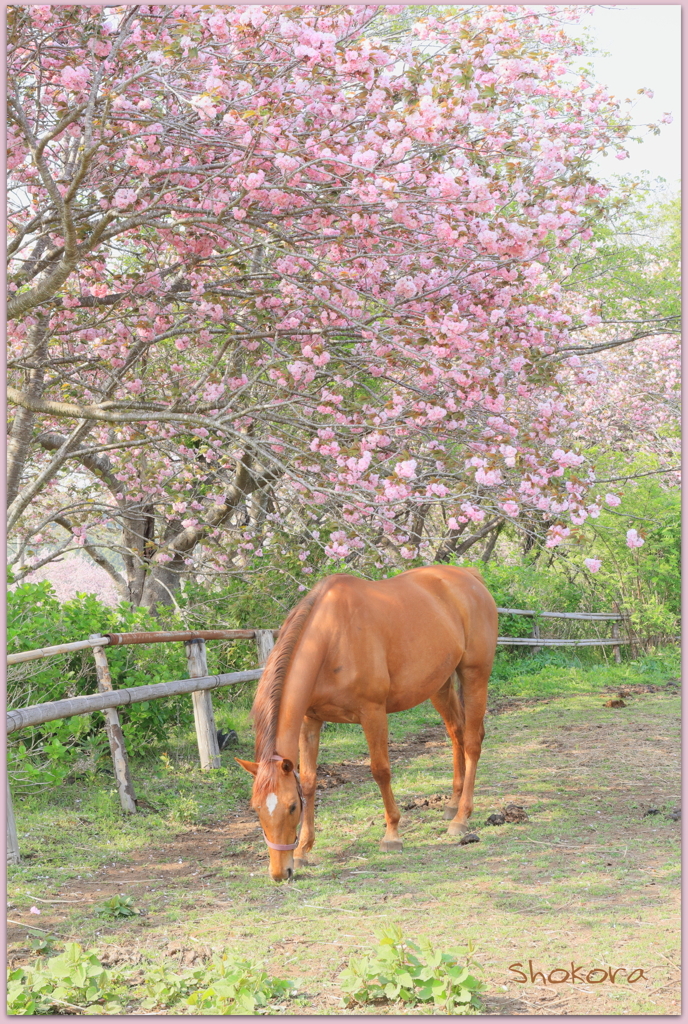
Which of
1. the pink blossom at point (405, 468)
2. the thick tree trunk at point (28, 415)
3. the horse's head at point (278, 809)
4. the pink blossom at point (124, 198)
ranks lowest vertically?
the horse's head at point (278, 809)

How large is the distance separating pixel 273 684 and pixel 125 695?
176cm

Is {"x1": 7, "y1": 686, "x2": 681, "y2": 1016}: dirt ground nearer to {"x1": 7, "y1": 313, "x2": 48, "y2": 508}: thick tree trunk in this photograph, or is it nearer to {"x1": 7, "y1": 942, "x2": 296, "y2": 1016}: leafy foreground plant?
{"x1": 7, "y1": 942, "x2": 296, "y2": 1016}: leafy foreground plant

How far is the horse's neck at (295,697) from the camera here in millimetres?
4176

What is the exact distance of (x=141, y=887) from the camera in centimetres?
446

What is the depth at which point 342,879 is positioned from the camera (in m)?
4.46

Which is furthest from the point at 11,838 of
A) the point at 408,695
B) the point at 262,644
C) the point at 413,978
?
the point at 262,644

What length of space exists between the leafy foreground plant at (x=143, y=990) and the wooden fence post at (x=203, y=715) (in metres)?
3.40

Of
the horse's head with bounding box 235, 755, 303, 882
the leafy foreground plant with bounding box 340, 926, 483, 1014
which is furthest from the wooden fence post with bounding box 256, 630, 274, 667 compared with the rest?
the leafy foreground plant with bounding box 340, 926, 483, 1014

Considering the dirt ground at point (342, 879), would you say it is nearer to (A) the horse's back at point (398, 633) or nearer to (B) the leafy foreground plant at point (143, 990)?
(B) the leafy foreground plant at point (143, 990)

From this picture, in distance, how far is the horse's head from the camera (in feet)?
12.8

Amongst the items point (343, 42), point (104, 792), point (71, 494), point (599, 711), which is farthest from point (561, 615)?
point (343, 42)

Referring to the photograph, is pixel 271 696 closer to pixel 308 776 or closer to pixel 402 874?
pixel 308 776

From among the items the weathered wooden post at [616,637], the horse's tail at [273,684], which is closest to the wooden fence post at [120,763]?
the horse's tail at [273,684]

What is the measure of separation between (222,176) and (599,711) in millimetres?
6492
